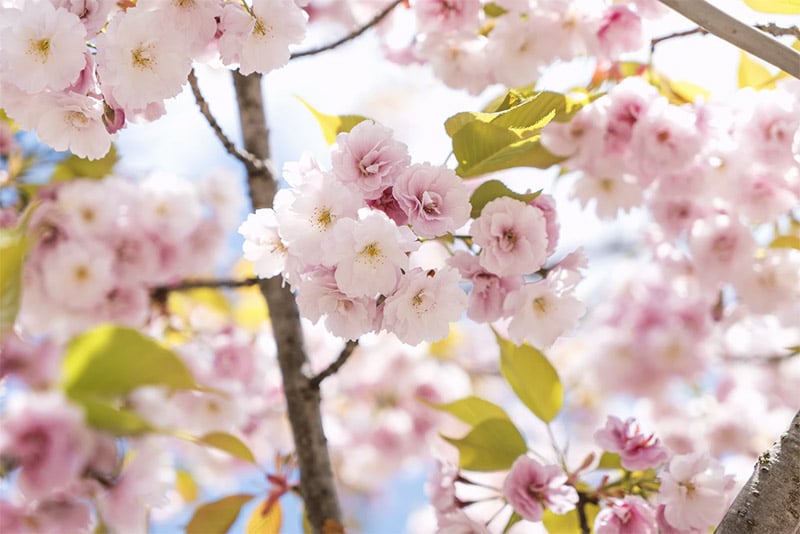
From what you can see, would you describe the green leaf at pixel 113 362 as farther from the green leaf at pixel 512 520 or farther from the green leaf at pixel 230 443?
the green leaf at pixel 512 520

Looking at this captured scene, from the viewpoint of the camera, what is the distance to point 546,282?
1040 mm

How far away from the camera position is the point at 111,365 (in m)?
0.54

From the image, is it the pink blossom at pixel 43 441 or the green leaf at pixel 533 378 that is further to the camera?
the green leaf at pixel 533 378

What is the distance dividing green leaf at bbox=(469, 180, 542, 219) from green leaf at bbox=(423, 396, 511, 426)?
1.14 feet

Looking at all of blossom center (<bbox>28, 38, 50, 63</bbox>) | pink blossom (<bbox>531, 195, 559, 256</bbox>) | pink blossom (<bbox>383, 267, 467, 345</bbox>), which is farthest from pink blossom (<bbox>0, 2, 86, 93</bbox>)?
pink blossom (<bbox>531, 195, 559, 256</bbox>)

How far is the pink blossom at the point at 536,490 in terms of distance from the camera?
1.07m

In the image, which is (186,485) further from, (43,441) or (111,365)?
(111,365)

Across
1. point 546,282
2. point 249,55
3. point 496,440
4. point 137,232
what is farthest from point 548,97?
point 137,232

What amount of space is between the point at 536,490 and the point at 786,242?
0.90m

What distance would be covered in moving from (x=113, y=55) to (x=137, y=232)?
1.15m

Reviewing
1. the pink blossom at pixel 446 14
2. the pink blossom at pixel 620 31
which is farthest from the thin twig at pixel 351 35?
the pink blossom at pixel 620 31

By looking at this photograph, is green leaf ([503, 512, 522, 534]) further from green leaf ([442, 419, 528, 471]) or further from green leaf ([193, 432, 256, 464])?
green leaf ([193, 432, 256, 464])

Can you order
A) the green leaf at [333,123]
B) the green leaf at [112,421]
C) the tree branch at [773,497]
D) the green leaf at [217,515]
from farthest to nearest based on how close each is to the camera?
the green leaf at [217,515]
the green leaf at [333,123]
the tree branch at [773,497]
the green leaf at [112,421]

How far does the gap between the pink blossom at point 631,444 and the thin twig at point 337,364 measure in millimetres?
377
